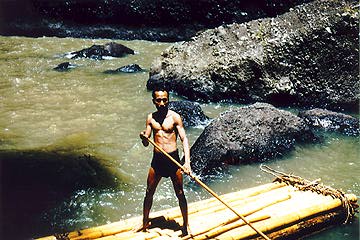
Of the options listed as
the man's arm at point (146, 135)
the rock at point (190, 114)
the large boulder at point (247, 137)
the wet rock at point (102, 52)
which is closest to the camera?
the man's arm at point (146, 135)

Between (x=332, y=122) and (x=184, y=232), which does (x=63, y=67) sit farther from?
(x=184, y=232)

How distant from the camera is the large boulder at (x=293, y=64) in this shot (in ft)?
32.1

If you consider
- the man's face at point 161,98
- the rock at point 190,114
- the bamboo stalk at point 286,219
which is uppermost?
the man's face at point 161,98

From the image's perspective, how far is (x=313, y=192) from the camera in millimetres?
5414

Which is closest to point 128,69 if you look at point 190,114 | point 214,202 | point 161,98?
point 190,114

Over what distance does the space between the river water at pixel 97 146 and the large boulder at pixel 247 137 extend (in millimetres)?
197

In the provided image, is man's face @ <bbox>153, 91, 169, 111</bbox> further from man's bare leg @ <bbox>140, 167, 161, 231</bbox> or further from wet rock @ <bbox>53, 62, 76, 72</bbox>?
wet rock @ <bbox>53, 62, 76, 72</bbox>

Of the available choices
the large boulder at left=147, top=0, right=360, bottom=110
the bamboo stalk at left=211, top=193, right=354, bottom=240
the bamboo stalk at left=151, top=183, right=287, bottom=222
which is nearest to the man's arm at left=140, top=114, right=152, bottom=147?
the bamboo stalk at left=151, top=183, right=287, bottom=222

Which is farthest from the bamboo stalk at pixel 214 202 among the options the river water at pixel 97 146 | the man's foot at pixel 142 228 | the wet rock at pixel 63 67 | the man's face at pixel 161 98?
the wet rock at pixel 63 67

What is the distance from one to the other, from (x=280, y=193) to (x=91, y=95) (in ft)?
21.8

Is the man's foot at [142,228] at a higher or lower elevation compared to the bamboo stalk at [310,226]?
higher

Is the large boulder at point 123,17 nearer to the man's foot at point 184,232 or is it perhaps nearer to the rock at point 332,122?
the rock at point 332,122

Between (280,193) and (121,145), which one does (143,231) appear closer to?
(280,193)

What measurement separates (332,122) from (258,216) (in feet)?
15.0
